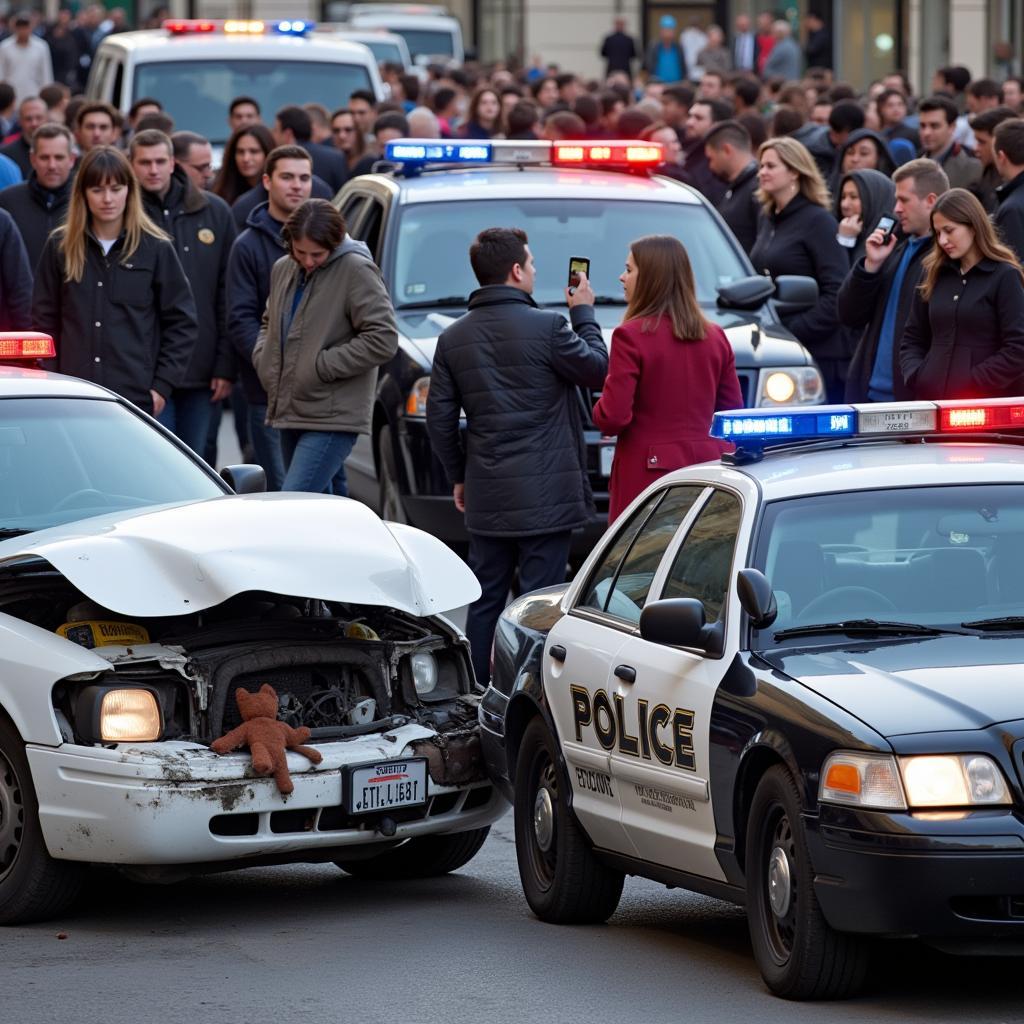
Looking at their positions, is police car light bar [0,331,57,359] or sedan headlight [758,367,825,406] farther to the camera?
sedan headlight [758,367,825,406]

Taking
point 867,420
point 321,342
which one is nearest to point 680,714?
point 867,420

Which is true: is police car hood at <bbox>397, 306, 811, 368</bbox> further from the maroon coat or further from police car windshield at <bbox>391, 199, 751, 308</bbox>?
the maroon coat

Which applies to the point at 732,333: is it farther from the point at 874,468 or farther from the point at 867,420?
the point at 874,468

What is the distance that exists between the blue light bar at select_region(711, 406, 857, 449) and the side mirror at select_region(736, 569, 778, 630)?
807 mm

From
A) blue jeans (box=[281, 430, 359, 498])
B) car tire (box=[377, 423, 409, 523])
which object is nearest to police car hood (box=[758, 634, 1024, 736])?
blue jeans (box=[281, 430, 359, 498])

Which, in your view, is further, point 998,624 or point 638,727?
point 638,727

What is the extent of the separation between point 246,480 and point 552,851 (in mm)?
1973

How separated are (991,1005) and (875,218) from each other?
26.1ft

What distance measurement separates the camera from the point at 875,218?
13422 millimetres

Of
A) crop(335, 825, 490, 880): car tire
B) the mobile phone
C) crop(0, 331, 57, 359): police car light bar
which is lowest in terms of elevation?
crop(335, 825, 490, 880): car tire

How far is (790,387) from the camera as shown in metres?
12.2

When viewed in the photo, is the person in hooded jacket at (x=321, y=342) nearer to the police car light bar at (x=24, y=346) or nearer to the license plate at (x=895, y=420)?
the police car light bar at (x=24, y=346)

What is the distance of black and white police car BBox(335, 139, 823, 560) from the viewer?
1215 cm

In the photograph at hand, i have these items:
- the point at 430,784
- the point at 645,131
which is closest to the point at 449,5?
the point at 645,131
